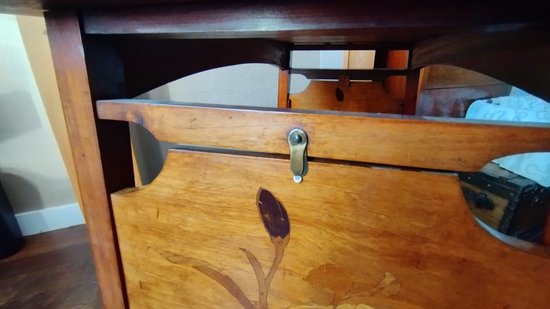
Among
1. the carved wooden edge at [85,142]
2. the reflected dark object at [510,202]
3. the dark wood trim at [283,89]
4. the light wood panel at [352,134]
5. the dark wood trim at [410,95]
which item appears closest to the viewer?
the light wood panel at [352,134]

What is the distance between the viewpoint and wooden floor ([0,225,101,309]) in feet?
2.79

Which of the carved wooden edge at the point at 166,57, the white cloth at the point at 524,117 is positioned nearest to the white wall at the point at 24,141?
the carved wooden edge at the point at 166,57

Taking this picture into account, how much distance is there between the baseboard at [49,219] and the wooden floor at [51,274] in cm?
3

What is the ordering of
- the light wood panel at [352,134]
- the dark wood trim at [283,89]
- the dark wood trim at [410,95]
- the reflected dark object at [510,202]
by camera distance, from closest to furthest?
the light wood panel at [352,134]
the reflected dark object at [510,202]
the dark wood trim at [410,95]
the dark wood trim at [283,89]

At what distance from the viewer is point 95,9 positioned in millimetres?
347

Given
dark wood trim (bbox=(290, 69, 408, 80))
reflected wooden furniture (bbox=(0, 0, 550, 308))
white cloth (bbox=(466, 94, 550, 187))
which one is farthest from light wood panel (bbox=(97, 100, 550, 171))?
dark wood trim (bbox=(290, 69, 408, 80))

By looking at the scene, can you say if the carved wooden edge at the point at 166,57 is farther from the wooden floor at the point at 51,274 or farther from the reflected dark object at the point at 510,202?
the reflected dark object at the point at 510,202

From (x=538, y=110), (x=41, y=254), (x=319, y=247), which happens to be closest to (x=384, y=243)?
(x=319, y=247)

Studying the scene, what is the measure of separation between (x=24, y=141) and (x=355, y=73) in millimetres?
1304

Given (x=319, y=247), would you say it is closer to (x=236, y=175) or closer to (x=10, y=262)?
(x=236, y=175)

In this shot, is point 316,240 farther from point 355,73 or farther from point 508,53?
point 355,73

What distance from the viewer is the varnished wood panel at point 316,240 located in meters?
0.28

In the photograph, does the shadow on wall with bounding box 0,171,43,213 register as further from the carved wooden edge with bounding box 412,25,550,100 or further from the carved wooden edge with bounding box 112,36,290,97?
the carved wooden edge with bounding box 412,25,550,100

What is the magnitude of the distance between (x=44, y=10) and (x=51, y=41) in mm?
37
